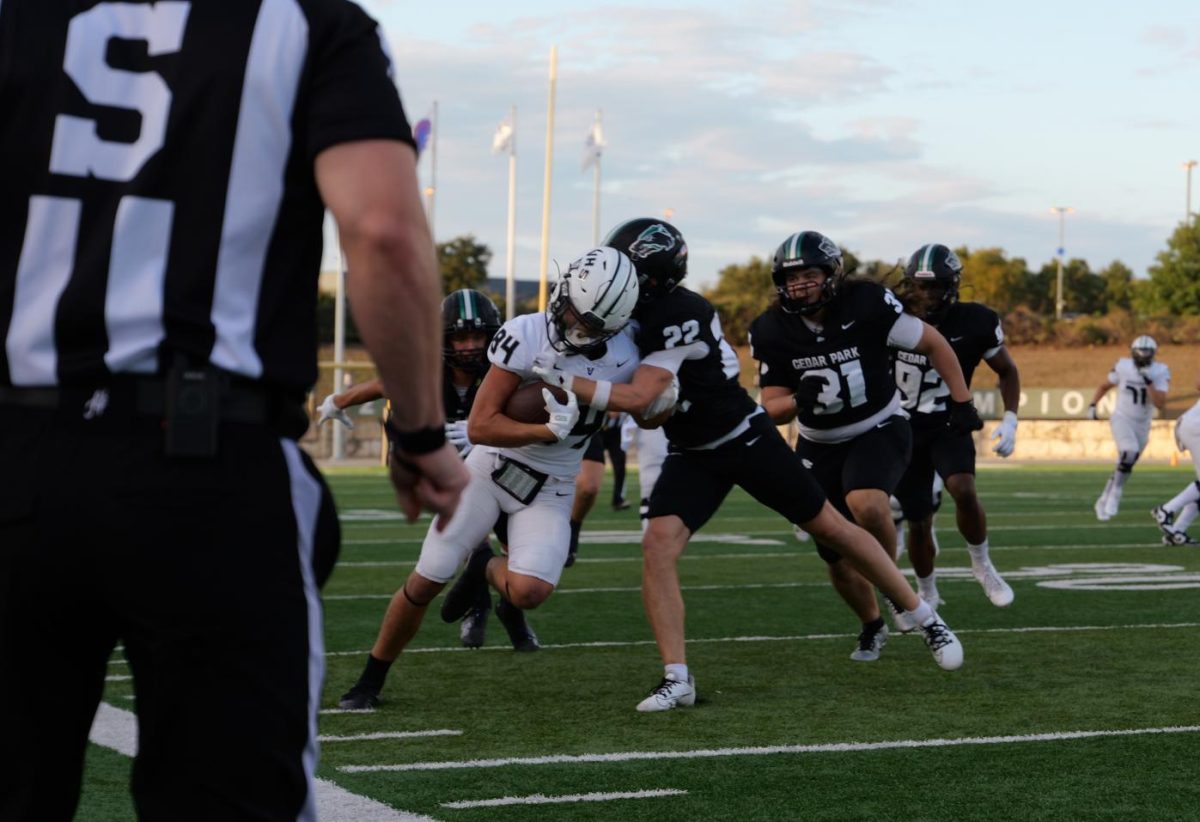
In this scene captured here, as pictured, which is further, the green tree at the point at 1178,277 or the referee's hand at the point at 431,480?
the green tree at the point at 1178,277

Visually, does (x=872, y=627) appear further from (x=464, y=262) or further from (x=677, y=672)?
(x=464, y=262)

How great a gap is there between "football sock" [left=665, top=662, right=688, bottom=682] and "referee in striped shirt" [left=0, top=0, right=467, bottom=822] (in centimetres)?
376

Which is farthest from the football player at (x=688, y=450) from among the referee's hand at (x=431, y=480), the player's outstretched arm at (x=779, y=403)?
the referee's hand at (x=431, y=480)

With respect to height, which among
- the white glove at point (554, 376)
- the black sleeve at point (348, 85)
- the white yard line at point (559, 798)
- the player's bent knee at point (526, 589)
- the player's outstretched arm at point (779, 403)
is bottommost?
the white yard line at point (559, 798)

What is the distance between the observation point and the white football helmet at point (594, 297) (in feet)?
18.4

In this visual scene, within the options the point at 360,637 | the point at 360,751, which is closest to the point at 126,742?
the point at 360,751

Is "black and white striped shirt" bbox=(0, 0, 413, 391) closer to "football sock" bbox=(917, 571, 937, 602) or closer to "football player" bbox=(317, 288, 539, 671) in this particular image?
"football player" bbox=(317, 288, 539, 671)

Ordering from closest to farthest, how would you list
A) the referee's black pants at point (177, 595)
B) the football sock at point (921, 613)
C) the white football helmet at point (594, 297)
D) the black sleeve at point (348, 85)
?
the referee's black pants at point (177, 595)
the black sleeve at point (348, 85)
the white football helmet at point (594, 297)
the football sock at point (921, 613)

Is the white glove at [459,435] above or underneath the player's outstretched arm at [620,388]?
underneath

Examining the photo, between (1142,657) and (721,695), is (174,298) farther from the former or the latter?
(1142,657)

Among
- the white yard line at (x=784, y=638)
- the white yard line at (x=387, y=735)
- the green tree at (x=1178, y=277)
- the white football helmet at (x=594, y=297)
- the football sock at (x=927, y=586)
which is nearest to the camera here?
the white yard line at (x=387, y=735)

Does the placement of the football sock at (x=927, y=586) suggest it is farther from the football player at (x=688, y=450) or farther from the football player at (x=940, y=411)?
the football player at (x=688, y=450)

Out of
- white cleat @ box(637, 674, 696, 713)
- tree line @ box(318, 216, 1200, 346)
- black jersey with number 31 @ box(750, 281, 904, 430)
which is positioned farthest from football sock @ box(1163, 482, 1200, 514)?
tree line @ box(318, 216, 1200, 346)

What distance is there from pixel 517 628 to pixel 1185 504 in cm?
776
